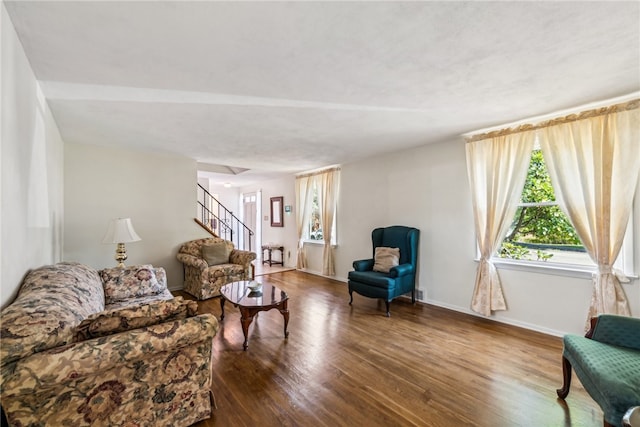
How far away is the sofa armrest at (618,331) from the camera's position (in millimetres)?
1721

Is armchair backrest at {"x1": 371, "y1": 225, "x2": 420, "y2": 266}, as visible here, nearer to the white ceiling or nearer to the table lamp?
the white ceiling

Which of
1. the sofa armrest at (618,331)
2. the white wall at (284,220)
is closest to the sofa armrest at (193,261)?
the white wall at (284,220)

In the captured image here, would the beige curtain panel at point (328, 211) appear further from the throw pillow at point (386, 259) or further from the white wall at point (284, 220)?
the throw pillow at point (386, 259)

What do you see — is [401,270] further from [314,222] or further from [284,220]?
[284,220]

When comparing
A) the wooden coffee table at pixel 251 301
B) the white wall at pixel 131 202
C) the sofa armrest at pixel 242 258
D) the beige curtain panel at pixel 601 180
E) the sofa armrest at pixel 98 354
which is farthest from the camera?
the sofa armrest at pixel 242 258

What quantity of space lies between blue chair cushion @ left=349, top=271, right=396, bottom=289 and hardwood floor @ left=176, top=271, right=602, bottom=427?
0.42 metres

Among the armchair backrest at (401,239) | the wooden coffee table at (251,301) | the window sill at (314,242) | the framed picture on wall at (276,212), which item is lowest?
the wooden coffee table at (251,301)

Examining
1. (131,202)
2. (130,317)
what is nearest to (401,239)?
(130,317)

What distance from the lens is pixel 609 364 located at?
1551 mm

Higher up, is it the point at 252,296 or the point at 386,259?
the point at 386,259

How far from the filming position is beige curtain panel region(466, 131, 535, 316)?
10.3 ft

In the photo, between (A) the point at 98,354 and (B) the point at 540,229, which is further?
(B) the point at 540,229

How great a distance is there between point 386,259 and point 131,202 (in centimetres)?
425

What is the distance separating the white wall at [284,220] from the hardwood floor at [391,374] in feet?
11.4
